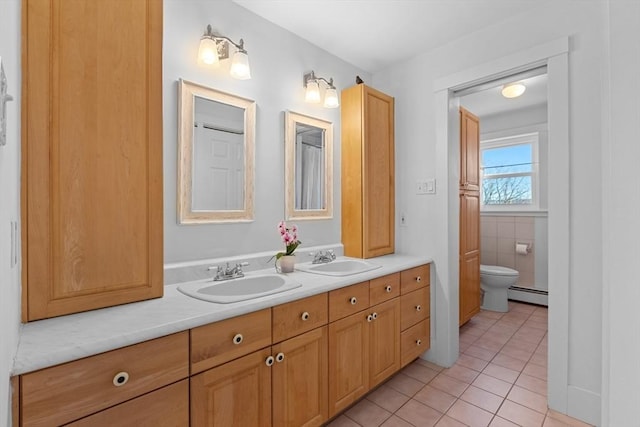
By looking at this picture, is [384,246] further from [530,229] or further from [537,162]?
[537,162]

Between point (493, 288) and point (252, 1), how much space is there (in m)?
3.60

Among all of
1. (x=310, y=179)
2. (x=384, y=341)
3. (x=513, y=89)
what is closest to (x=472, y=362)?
(x=384, y=341)

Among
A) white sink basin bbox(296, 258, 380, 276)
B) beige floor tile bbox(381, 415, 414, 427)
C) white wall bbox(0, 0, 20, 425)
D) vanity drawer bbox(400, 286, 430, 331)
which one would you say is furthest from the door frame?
white wall bbox(0, 0, 20, 425)

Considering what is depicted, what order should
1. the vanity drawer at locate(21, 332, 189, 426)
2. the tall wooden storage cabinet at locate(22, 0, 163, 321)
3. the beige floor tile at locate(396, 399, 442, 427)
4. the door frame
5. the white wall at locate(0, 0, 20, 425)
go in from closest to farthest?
the white wall at locate(0, 0, 20, 425) → the vanity drawer at locate(21, 332, 189, 426) → the tall wooden storage cabinet at locate(22, 0, 163, 321) → the beige floor tile at locate(396, 399, 442, 427) → the door frame

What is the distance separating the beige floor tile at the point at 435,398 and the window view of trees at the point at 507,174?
9.78ft

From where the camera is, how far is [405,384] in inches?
82.2

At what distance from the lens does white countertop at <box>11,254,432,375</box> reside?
82 centimetres

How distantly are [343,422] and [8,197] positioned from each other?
5.82 feet

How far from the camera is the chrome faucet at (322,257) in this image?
2146 mm

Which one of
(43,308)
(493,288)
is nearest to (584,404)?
(493,288)

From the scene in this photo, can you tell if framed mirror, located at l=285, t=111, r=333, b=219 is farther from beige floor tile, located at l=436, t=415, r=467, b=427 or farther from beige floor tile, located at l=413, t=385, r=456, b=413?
beige floor tile, located at l=436, t=415, r=467, b=427

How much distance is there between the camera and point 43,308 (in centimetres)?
103

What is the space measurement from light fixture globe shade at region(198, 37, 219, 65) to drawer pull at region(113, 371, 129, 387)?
4.88ft

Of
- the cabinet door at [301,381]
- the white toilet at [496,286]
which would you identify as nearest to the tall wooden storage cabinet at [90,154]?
the cabinet door at [301,381]
